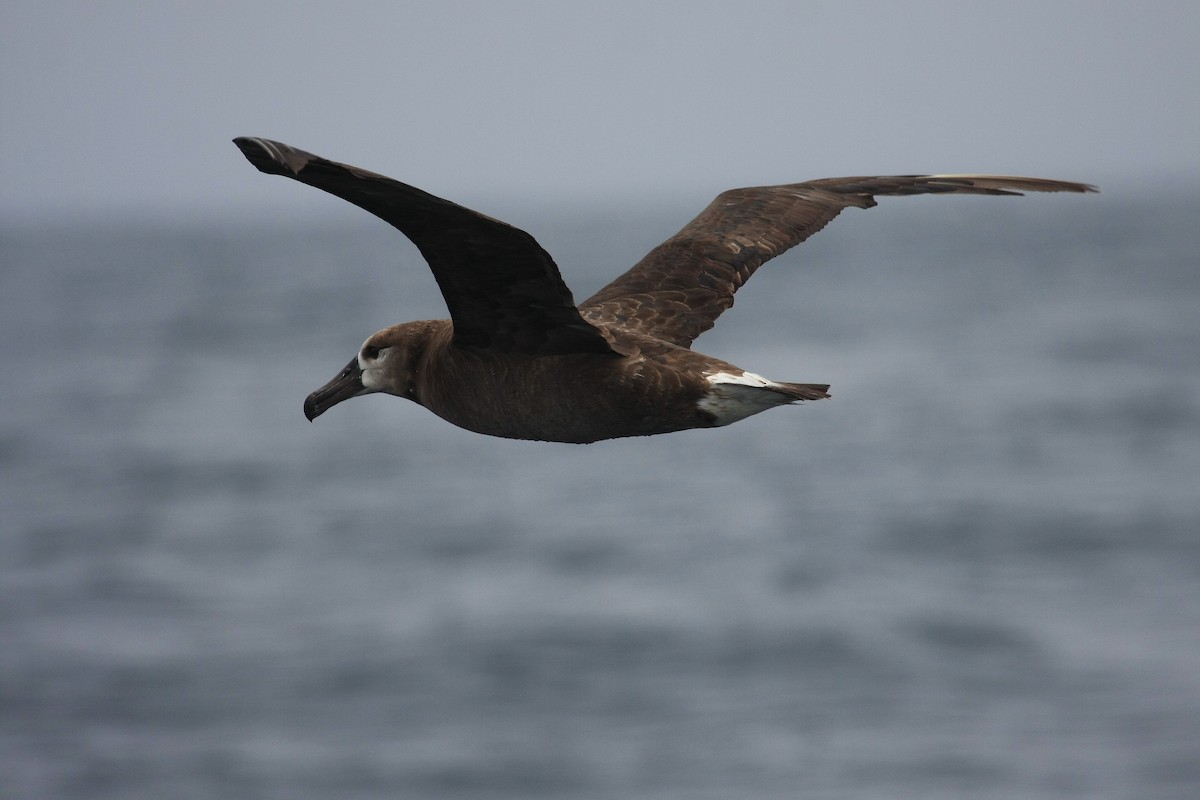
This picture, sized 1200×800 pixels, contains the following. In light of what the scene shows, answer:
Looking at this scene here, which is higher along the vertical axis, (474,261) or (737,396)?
(474,261)

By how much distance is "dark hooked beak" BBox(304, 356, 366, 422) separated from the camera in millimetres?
9789

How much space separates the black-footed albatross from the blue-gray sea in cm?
1537

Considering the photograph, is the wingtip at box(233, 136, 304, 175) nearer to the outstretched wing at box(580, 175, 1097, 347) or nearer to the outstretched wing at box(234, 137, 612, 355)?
the outstretched wing at box(234, 137, 612, 355)

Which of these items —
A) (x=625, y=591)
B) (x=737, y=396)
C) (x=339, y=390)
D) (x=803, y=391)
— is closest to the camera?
(x=803, y=391)

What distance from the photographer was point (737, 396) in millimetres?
8375

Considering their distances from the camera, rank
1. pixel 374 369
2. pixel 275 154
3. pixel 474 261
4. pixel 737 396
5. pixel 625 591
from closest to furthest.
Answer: pixel 275 154 → pixel 474 261 → pixel 737 396 → pixel 374 369 → pixel 625 591

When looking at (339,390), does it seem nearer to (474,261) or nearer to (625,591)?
(474,261)

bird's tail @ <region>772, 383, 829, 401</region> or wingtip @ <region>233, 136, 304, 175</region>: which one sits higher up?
wingtip @ <region>233, 136, 304, 175</region>

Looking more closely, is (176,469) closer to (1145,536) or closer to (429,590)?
(429,590)

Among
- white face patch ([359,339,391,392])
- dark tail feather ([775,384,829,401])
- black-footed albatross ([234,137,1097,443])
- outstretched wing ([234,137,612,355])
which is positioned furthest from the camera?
white face patch ([359,339,391,392])

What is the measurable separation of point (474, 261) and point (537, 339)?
0.70 m

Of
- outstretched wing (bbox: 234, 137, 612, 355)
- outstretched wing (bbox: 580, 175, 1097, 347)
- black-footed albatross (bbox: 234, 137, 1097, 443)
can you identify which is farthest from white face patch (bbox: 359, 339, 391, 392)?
outstretched wing (bbox: 580, 175, 1097, 347)

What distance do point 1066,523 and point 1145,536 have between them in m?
2.17

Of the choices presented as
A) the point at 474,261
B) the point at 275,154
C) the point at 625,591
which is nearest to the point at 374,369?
the point at 474,261
